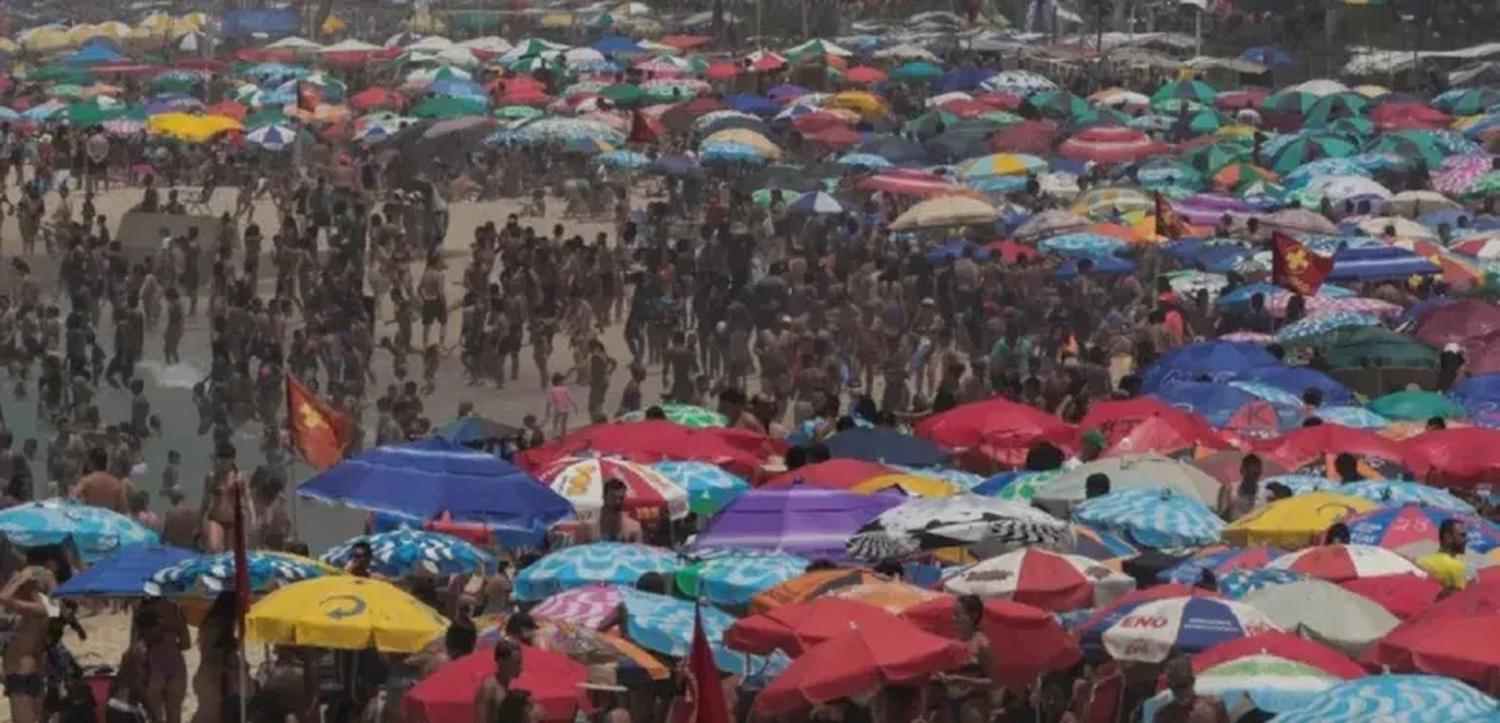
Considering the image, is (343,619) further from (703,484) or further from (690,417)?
(690,417)

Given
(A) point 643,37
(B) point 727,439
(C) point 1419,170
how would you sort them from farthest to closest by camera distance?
(A) point 643,37 → (C) point 1419,170 → (B) point 727,439

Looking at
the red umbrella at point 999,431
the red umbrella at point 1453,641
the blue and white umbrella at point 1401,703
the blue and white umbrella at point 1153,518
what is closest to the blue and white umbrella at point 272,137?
the red umbrella at point 999,431

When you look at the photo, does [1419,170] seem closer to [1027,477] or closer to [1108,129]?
[1108,129]

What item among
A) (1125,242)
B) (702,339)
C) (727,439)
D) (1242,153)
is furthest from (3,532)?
(1242,153)

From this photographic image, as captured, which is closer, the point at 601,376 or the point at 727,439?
the point at 727,439

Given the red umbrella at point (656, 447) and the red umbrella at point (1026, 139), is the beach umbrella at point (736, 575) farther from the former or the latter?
the red umbrella at point (1026, 139)

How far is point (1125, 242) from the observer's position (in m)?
31.7

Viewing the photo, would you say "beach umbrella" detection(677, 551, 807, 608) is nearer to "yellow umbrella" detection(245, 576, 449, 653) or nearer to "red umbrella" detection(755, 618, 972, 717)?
"yellow umbrella" detection(245, 576, 449, 653)

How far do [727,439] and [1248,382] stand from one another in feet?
15.4

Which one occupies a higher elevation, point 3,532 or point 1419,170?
point 3,532

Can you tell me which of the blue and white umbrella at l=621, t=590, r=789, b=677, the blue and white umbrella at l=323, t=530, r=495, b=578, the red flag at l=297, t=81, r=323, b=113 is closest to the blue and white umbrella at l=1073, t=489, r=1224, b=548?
the blue and white umbrella at l=621, t=590, r=789, b=677

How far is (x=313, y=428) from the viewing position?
57.6ft

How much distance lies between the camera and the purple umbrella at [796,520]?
666 inches

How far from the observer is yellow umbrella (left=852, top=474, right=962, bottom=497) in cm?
1811
